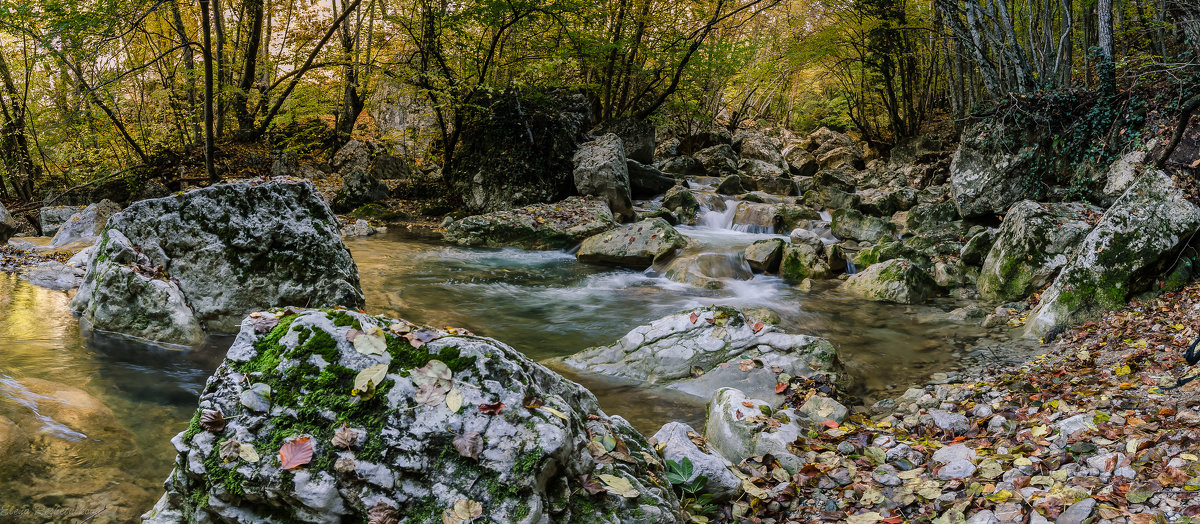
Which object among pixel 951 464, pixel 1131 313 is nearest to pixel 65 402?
pixel 951 464

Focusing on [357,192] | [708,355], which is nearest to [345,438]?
[708,355]

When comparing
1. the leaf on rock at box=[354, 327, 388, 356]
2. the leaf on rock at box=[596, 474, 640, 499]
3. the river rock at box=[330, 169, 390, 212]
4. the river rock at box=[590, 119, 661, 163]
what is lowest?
the leaf on rock at box=[596, 474, 640, 499]

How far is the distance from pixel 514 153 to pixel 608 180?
2442mm

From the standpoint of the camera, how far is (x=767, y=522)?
2488 mm

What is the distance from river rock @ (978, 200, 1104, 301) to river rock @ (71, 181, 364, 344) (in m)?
7.40

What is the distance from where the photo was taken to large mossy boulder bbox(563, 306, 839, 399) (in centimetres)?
459

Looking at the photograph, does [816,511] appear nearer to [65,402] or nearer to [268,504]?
[268,504]

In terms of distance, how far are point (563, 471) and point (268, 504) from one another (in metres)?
0.89

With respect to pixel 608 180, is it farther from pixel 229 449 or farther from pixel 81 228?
pixel 229 449

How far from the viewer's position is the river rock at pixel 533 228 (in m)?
11.9

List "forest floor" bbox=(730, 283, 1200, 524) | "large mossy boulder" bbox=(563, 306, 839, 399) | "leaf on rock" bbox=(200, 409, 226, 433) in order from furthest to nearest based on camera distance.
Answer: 1. "large mossy boulder" bbox=(563, 306, 839, 399)
2. "forest floor" bbox=(730, 283, 1200, 524)
3. "leaf on rock" bbox=(200, 409, 226, 433)

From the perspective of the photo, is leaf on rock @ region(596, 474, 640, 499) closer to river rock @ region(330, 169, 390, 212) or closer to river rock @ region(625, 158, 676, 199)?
river rock @ region(625, 158, 676, 199)

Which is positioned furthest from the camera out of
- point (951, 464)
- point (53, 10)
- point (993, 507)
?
point (53, 10)

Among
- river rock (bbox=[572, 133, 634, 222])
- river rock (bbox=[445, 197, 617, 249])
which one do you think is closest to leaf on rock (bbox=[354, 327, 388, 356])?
river rock (bbox=[445, 197, 617, 249])
